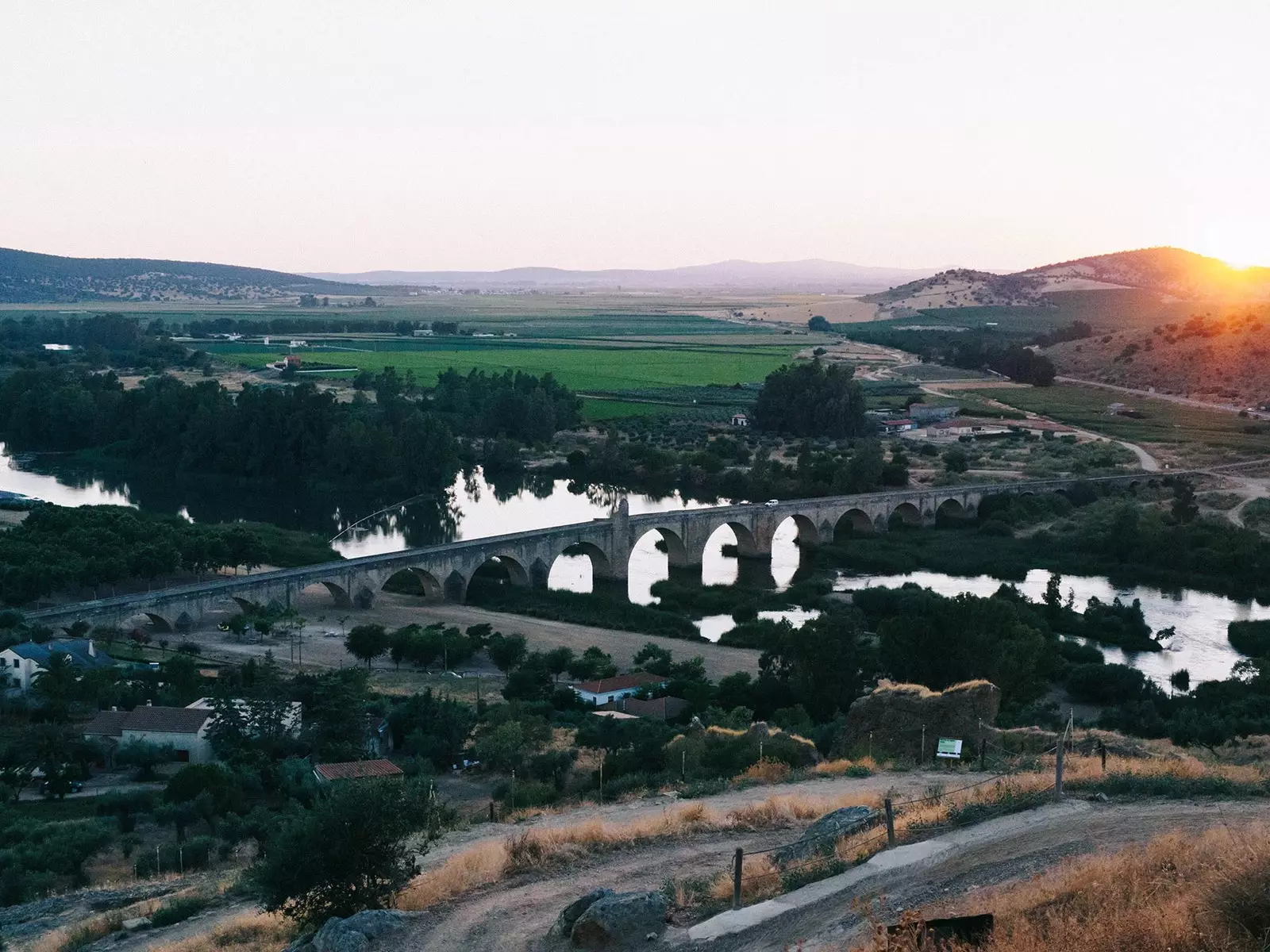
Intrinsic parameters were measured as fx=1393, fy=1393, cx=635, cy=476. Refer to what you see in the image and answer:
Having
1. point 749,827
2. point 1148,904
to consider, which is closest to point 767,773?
point 749,827

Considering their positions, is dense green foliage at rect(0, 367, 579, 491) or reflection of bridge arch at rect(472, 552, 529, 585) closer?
reflection of bridge arch at rect(472, 552, 529, 585)

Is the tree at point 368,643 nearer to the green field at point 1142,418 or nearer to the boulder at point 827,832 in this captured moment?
the boulder at point 827,832

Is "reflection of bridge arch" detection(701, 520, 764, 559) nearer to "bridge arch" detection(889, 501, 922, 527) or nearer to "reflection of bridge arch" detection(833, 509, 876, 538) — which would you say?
"reflection of bridge arch" detection(833, 509, 876, 538)

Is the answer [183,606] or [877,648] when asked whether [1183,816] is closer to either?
[877,648]

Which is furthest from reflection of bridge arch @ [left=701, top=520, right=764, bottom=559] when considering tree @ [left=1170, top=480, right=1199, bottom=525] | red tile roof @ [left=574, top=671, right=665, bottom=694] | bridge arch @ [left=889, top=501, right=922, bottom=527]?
red tile roof @ [left=574, top=671, right=665, bottom=694]

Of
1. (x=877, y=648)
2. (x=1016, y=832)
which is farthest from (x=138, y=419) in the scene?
(x=1016, y=832)

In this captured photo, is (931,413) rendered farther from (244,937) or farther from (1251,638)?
(244,937)

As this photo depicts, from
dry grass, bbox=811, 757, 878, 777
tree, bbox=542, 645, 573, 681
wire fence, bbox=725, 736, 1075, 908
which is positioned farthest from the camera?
tree, bbox=542, 645, 573, 681
